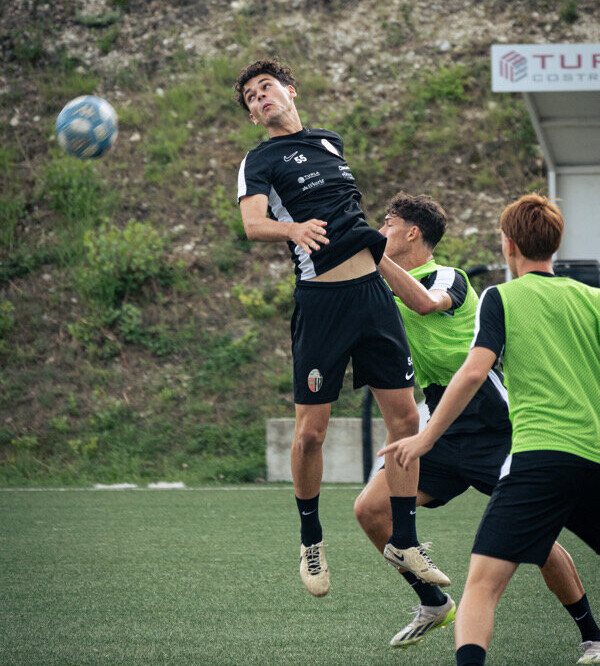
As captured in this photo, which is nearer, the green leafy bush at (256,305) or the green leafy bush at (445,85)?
the green leafy bush at (256,305)

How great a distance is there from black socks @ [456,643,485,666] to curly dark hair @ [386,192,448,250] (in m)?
2.55

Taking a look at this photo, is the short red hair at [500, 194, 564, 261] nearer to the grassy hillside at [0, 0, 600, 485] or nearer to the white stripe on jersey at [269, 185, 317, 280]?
the white stripe on jersey at [269, 185, 317, 280]

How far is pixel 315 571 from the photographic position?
4.56 m

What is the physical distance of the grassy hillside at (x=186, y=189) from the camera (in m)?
13.4

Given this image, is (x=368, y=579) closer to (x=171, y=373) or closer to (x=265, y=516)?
Result: (x=265, y=516)

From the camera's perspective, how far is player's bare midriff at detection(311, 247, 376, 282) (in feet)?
14.8

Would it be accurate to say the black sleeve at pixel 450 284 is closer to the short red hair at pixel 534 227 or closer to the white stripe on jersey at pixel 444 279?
the white stripe on jersey at pixel 444 279

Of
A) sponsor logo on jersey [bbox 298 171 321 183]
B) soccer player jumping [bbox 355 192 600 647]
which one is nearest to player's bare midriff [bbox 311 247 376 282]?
soccer player jumping [bbox 355 192 600 647]

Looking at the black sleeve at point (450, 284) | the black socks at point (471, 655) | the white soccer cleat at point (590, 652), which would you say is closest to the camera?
the black socks at point (471, 655)

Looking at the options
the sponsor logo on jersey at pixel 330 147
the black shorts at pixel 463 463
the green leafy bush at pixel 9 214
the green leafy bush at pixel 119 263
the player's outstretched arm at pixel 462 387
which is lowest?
the green leafy bush at pixel 119 263

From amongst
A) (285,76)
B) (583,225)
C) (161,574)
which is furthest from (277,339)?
(285,76)

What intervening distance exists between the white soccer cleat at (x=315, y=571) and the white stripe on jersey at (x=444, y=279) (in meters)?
1.52

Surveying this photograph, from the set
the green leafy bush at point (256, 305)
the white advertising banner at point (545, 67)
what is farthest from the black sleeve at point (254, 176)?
the green leafy bush at point (256, 305)

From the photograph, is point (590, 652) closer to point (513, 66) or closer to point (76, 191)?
point (513, 66)
